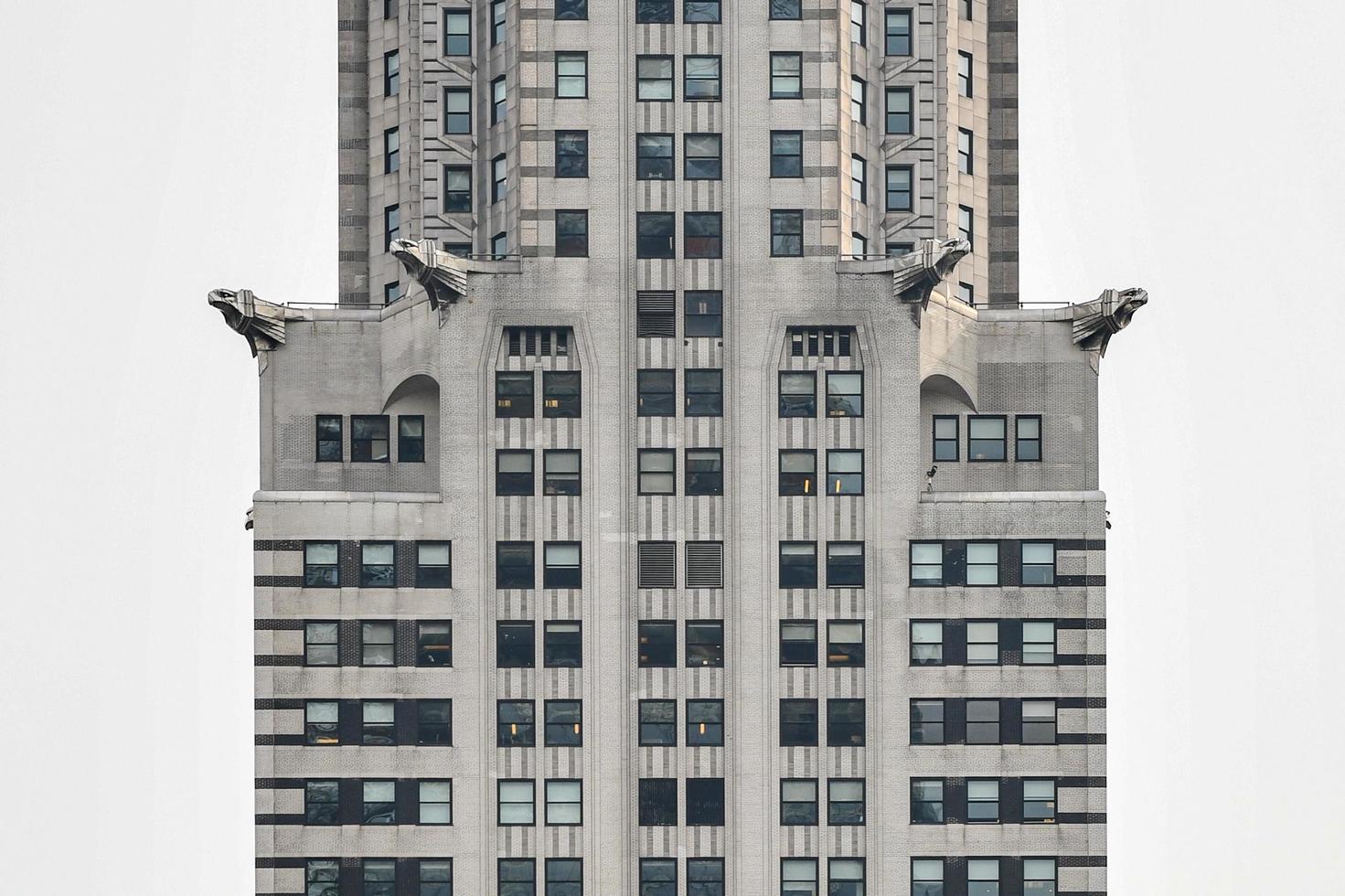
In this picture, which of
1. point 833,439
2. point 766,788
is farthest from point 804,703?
point 833,439

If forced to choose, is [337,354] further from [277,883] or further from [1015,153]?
[1015,153]

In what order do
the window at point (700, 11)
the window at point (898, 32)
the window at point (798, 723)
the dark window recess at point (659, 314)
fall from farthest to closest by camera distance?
1. the window at point (898, 32)
2. the window at point (700, 11)
3. the dark window recess at point (659, 314)
4. the window at point (798, 723)

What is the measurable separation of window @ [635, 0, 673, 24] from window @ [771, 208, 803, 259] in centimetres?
1032

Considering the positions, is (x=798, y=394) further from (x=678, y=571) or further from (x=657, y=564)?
(x=657, y=564)

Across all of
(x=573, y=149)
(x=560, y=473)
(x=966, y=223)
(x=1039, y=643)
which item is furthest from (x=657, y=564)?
(x=966, y=223)

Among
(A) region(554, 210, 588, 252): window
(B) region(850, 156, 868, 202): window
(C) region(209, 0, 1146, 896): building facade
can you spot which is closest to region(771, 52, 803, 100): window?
(C) region(209, 0, 1146, 896): building facade

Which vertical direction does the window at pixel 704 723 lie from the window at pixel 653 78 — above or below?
below

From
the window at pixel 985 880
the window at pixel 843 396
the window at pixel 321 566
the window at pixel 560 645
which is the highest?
the window at pixel 843 396

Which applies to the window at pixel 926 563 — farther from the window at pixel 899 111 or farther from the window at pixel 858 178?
the window at pixel 899 111

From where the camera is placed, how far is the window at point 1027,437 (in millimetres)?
124562

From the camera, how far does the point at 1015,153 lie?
433 feet

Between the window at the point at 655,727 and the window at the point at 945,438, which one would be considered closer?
the window at the point at 655,727

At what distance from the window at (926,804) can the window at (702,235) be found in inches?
1026

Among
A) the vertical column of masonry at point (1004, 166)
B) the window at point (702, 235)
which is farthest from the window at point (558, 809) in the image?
the vertical column of masonry at point (1004, 166)
